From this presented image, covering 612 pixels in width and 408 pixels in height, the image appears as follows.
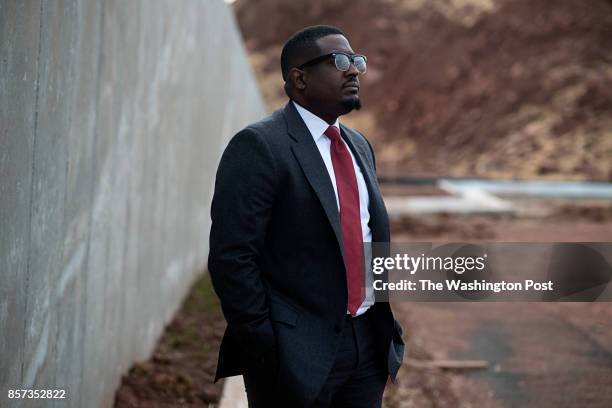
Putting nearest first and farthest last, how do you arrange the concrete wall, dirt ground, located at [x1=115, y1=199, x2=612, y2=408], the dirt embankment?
the concrete wall → dirt ground, located at [x1=115, y1=199, x2=612, y2=408] → the dirt embankment

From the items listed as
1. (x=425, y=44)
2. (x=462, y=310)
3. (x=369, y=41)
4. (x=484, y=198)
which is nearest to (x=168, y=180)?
(x=462, y=310)

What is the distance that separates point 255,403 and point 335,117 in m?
1.00

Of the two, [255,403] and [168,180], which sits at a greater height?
[168,180]

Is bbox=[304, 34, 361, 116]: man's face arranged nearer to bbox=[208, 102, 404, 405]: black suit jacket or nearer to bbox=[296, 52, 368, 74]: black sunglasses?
bbox=[296, 52, 368, 74]: black sunglasses

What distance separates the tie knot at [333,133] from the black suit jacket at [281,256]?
0.09 m

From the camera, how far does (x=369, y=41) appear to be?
1933 inches

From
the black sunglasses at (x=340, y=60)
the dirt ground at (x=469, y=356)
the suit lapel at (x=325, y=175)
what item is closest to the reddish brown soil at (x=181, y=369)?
the dirt ground at (x=469, y=356)

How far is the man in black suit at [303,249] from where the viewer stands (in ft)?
7.41

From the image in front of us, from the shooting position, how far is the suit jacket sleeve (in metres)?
2.24

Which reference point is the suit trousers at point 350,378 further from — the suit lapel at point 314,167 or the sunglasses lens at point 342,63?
the sunglasses lens at point 342,63

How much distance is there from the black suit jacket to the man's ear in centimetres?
15

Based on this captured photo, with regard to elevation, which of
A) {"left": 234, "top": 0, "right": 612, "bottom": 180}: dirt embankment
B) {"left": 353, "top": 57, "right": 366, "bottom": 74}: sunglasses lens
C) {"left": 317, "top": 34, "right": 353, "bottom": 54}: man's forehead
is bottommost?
{"left": 353, "top": 57, "right": 366, "bottom": 74}: sunglasses lens

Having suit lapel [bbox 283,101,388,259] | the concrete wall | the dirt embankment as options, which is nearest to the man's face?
suit lapel [bbox 283,101,388,259]

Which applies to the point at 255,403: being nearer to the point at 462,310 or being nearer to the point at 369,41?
the point at 462,310
